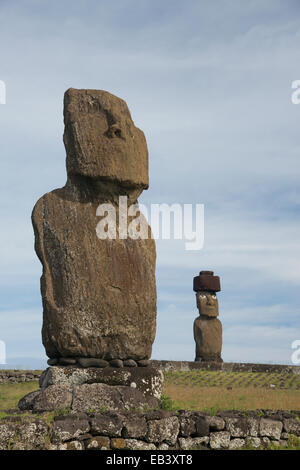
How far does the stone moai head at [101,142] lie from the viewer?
9211mm

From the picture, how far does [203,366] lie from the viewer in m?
25.5

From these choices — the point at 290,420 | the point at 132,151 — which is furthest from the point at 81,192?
the point at 290,420

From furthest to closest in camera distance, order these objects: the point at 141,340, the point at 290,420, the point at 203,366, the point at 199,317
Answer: the point at 199,317, the point at 203,366, the point at 141,340, the point at 290,420

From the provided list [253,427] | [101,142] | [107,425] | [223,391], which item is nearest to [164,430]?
[107,425]

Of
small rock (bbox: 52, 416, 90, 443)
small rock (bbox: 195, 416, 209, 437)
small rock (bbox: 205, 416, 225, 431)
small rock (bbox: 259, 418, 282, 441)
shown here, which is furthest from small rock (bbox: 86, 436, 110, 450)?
small rock (bbox: 259, 418, 282, 441)

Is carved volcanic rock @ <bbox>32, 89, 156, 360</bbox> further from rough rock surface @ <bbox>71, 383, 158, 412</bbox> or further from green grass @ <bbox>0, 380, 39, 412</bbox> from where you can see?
green grass @ <bbox>0, 380, 39, 412</bbox>

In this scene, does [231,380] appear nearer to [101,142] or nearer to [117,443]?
[101,142]

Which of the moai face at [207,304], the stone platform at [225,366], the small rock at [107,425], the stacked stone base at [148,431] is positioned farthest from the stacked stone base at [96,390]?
the moai face at [207,304]

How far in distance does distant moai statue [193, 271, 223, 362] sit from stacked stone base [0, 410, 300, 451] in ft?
59.3

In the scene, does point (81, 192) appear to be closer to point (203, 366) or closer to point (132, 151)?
point (132, 151)

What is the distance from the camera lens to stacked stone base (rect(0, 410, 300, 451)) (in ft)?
22.2

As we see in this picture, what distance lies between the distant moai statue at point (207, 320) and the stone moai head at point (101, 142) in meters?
18.0

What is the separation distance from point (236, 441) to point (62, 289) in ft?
10.8
